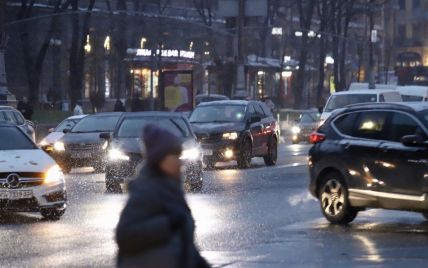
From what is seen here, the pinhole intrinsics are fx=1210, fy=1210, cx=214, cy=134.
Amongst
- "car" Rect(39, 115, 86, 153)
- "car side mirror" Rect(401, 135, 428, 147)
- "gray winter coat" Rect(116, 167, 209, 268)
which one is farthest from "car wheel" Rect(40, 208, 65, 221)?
"car" Rect(39, 115, 86, 153)

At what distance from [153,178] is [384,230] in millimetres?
9603

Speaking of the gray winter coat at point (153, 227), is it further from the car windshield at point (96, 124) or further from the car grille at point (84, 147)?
the car windshield at point (96, 124)

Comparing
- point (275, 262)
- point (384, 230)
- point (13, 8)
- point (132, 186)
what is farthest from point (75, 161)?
point (13, 8)

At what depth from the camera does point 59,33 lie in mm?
66750

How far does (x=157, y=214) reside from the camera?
19.0 feet

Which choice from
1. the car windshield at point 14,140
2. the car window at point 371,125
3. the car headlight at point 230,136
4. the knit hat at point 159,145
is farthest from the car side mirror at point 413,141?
the car headlight at point 230,136

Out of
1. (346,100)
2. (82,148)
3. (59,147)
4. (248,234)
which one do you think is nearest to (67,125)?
(59,147)

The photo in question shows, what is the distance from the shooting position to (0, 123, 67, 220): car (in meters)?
16.3

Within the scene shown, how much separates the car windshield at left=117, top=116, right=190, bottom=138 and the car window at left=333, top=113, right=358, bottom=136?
6612mm

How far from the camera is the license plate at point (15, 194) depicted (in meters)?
16.2

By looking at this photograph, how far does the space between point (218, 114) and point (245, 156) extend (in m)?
1.55

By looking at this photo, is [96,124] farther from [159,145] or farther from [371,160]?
[159,145]

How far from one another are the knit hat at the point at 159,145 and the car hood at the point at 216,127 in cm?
2225

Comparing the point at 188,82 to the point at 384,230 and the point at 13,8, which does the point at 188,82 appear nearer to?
the point at 13,8
